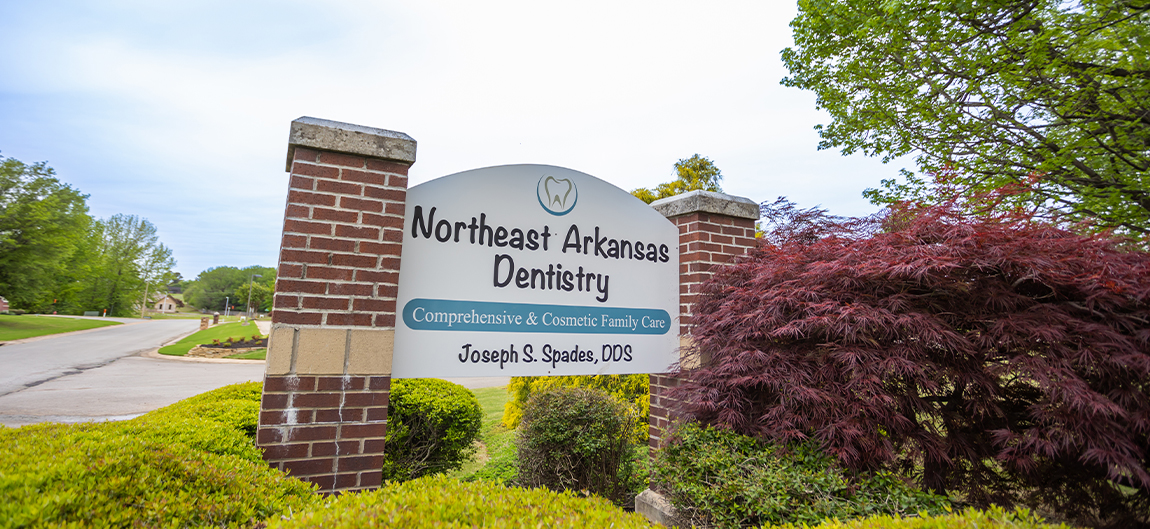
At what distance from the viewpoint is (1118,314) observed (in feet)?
8.23

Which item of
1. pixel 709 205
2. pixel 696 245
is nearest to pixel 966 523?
pixel 696 245

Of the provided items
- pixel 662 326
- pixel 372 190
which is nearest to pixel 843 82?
pixel 662 326

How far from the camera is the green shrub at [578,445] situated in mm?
4855

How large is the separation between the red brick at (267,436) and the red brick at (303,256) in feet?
3.16

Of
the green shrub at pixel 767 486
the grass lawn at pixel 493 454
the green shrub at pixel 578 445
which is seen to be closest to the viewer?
the green shrub at pixel 767 486

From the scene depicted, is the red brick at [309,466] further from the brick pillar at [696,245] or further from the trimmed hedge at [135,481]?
the brick pillar at [696,245]

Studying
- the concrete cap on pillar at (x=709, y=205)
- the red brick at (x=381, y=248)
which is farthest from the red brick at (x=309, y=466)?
the concrete cap on pillar at (x=709, y=205)

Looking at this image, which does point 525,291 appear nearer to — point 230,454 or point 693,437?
point 693,437

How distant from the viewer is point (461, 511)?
5.77 feet

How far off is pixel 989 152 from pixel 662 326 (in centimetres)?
770

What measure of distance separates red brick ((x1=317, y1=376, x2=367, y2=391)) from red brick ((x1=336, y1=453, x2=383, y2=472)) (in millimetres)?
237

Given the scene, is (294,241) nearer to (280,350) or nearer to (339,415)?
(280,350)

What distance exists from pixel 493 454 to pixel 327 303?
575 cm

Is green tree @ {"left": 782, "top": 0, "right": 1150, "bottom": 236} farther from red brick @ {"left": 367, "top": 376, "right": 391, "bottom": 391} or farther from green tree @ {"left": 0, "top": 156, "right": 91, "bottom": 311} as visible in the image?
green tree @ {"left": 0, "top": 156, "right": 91, "bottom": 311}
